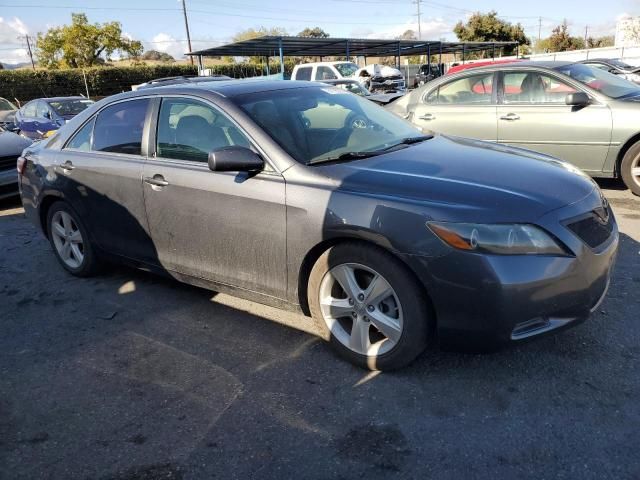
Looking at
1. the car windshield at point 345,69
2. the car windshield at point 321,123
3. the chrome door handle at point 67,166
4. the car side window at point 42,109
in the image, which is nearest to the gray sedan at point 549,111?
the car windshield at point 321,123

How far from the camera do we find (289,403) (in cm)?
279

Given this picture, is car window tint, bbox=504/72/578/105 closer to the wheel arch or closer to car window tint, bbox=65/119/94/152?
the wheel arch

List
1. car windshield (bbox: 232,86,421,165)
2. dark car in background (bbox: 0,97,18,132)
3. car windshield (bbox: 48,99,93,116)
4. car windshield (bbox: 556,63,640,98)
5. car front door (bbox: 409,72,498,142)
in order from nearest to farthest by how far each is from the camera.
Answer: car windshield (bbox: 232,86,421,165) < car windshield (bbox: 556,63,640,98) < car front door (bbox: 409,72,498,142) < car windshield (bbox: 48,99,93,116) < dark car in background (bbox: 0,97,18,132)

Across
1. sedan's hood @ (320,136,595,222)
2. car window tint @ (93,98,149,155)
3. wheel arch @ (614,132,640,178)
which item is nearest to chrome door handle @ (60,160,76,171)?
car window tint @ (93,98,149,155)

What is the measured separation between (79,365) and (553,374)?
108 inches

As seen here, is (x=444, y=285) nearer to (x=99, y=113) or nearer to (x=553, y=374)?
(x=553, y=374)

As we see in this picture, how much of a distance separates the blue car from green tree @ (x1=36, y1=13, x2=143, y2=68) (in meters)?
41.1

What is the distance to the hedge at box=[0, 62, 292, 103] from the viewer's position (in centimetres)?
3716

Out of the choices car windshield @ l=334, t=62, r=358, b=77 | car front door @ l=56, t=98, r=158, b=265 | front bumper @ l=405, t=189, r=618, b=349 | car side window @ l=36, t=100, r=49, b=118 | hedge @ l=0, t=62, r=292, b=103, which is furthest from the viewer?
hedge @ l=0, t=62, r=292, b=103

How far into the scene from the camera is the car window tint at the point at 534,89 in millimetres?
6492

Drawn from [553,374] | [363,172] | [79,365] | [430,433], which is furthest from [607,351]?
[79,365]

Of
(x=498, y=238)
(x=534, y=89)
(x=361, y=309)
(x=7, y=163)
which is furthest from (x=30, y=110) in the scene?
(x=498, y=238)

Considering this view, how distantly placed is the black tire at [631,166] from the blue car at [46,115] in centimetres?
1223

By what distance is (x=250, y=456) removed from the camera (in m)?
2.42
